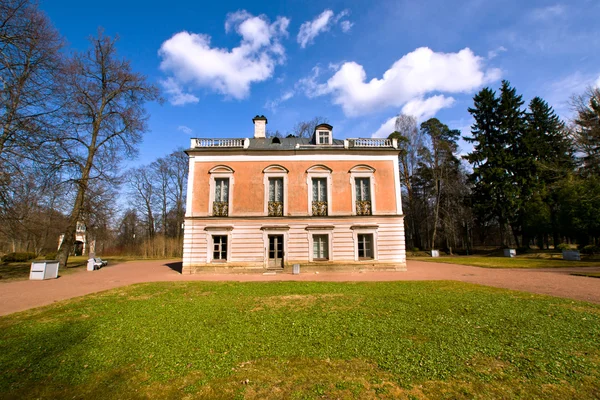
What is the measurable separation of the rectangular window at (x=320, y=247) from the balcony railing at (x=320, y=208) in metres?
1.50

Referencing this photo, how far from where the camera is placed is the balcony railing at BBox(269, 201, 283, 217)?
17.8 metres

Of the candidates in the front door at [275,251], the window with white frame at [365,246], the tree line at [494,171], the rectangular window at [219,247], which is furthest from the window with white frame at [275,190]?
the tree line at [494,171]

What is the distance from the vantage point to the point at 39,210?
14398 millimetres

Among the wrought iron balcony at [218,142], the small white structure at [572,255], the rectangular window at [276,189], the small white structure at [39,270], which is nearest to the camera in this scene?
the small white structure at [39,270]

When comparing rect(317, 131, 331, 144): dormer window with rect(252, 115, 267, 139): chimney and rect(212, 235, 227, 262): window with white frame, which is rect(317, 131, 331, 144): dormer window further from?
rect(212, 235, 227, 262): window with white frame

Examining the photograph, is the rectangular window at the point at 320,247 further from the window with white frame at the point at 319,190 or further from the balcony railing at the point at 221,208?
the balcony railing at the point at 221,208

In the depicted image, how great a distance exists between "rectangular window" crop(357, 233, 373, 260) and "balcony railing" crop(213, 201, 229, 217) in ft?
29.0

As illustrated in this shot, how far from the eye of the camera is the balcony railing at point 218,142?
18.4 metres

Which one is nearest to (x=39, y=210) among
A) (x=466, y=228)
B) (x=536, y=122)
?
(x=466, y=228)

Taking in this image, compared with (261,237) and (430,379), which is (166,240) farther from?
(430,379)

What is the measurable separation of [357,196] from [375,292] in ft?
31.2

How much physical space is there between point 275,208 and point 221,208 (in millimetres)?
3529

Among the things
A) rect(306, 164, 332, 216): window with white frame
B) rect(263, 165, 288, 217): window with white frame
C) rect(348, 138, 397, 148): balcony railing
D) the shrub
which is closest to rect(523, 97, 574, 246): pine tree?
rect(348, 138, 397, 148): balcony railing

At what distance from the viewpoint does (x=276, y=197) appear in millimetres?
18094
